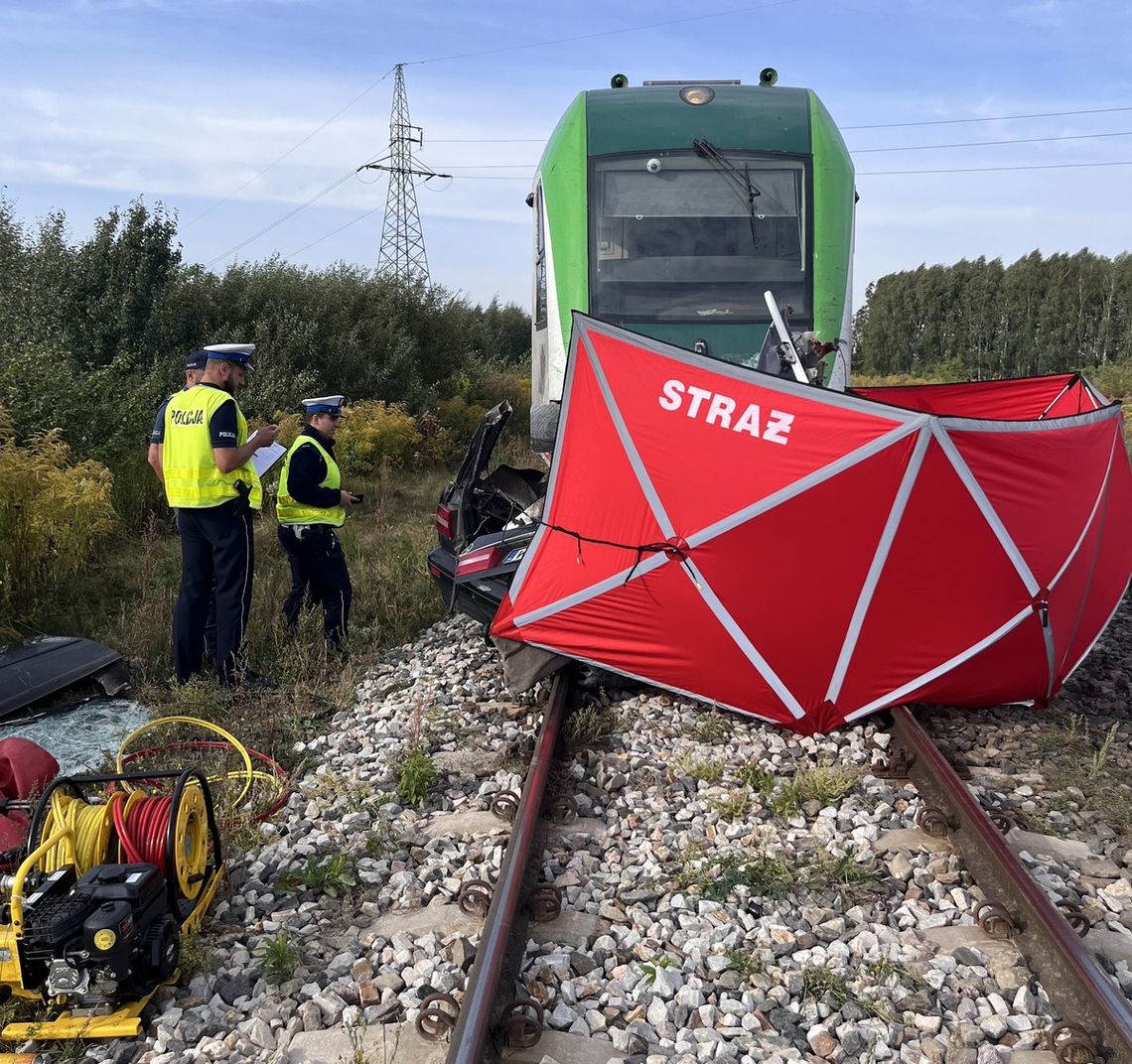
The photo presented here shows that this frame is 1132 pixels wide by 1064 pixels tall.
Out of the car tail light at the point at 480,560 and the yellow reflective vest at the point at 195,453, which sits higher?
the yellow reflective vest at the point at 195,453

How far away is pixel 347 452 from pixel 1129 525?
1109cm

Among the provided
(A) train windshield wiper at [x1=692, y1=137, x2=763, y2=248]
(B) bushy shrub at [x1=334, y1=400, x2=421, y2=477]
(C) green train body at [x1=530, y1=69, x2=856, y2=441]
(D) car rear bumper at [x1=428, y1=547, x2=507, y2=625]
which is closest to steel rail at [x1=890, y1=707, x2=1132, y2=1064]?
(D) car rear bumper at [x1=428, y1=547, x2=507, y2=625]

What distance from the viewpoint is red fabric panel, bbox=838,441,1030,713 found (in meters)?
4.66

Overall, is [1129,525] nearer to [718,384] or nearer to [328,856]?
[718,384]

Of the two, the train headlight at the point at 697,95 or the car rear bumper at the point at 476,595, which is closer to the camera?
the car rear bumper at the point at 476,595

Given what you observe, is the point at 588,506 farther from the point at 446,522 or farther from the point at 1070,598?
the point at 1070,598

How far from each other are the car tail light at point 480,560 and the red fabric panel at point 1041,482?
281 cm

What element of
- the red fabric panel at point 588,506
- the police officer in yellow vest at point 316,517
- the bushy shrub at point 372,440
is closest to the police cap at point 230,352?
the police officer in yellow vest at point 316,517

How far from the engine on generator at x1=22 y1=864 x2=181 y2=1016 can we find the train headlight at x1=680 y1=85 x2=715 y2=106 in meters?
7.90

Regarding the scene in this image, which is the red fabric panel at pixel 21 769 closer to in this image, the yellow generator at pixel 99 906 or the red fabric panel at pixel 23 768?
the red fabric panel at pixel 23 768

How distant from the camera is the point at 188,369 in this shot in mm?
6844

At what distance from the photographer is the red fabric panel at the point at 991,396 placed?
8.59 m

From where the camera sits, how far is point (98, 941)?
3.00 metres

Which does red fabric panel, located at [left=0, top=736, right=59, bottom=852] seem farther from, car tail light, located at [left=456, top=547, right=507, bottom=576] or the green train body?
the green train body
